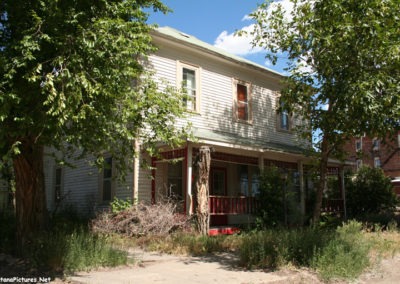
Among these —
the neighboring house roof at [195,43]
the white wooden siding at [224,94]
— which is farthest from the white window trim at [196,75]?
the neighboring house roof at [195,43]

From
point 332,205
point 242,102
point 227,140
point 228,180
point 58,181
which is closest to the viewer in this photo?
point 227,140

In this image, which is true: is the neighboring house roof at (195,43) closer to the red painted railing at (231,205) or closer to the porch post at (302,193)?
the porch post at (302,193)

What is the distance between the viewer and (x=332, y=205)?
1758 cm

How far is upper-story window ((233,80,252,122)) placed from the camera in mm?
17112

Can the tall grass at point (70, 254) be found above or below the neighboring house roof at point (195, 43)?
below

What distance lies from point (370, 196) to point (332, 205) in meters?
2.65

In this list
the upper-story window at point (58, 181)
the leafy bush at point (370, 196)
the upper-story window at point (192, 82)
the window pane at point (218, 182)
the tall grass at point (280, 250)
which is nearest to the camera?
the tall grass at point (280, 250)

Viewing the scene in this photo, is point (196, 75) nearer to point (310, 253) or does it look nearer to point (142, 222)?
point (142, 222)

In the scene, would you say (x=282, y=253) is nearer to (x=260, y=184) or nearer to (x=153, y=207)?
(x=153, y=207)

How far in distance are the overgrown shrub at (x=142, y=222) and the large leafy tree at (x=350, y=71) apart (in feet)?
13.9

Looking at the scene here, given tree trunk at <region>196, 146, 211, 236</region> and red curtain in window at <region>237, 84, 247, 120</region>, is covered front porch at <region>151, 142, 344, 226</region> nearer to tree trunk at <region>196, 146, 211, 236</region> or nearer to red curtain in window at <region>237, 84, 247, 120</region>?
tree trunk at <region>196, 146, 211, 236</region>

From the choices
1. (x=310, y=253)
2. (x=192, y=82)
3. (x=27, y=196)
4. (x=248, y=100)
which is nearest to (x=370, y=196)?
(x=248, y=100)

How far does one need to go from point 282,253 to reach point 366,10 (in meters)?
6.57

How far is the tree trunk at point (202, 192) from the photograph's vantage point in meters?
11.3
